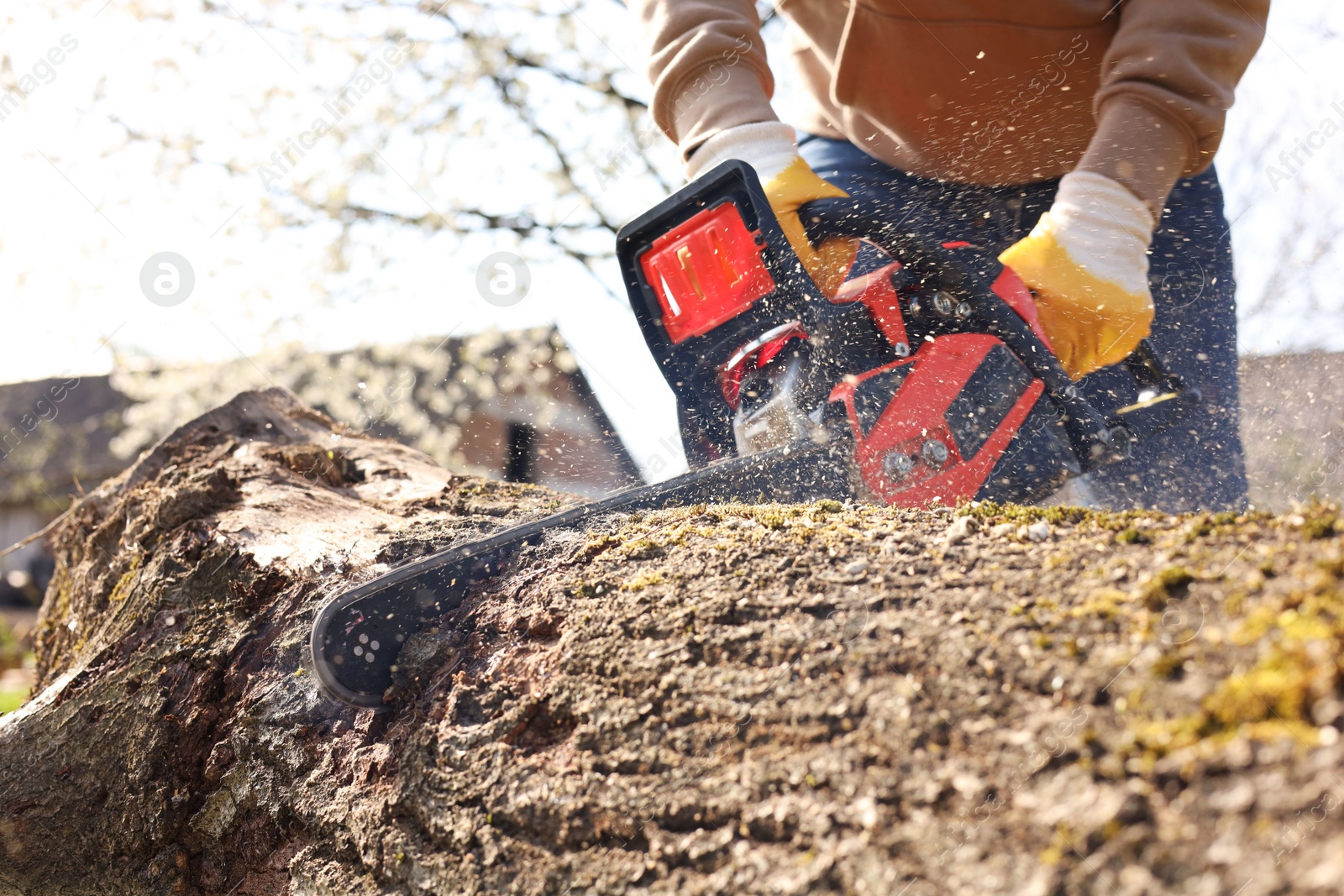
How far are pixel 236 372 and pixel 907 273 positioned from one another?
6.37 m

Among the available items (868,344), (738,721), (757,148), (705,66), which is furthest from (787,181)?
(738,721)

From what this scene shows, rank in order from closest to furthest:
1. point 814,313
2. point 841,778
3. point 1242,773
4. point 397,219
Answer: point 1242,773
point 841,778
point 814,313
point 397,219

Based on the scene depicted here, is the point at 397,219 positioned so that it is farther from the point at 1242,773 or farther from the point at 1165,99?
the point at 1242,773

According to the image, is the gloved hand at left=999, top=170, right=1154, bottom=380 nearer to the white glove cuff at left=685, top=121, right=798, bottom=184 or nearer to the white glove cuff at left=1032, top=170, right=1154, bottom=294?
the white glove cuff at left=1032, top=170, right=1154, bottom=294

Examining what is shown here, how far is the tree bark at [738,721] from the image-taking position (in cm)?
60

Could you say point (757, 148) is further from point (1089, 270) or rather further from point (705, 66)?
point (1089, 270)

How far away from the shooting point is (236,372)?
22.1 ft

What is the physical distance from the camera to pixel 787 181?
207 cm

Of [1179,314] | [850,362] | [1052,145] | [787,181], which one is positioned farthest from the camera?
[1179,314]

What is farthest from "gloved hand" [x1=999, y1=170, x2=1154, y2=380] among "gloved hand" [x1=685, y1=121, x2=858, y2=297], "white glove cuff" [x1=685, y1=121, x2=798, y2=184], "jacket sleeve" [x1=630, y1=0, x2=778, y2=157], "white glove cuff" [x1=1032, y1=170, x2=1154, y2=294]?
"jacket sleeve" [x1=630, y1=0, x2=778, y2=157]

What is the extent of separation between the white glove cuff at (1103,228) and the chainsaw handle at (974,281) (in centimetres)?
29

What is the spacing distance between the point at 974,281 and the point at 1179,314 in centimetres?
130

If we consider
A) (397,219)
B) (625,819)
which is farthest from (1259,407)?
(397,219)

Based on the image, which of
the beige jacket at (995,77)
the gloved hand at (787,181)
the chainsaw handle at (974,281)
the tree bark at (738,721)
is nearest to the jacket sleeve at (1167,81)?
the beige jacket at (995,77)
